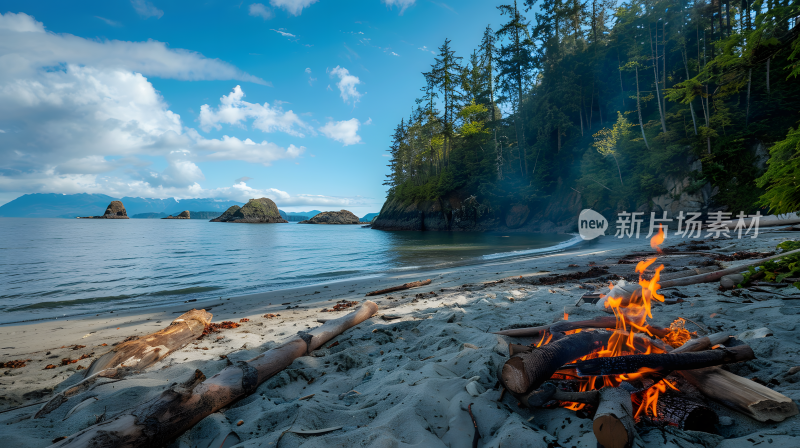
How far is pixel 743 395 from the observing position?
201cm

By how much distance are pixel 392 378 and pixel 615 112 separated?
4366cm

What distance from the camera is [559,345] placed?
8.13 feet

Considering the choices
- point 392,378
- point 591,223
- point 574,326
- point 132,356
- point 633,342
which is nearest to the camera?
point 633,342

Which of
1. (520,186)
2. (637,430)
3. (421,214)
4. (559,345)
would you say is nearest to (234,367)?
(559,345)

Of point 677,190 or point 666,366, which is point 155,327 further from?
point 677,190

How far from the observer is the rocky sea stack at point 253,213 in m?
104

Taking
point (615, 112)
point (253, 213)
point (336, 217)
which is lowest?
point (336, 217)

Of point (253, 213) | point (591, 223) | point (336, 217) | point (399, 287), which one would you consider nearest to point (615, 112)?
point (591, 223)

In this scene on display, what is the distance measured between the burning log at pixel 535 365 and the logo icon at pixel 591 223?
31395 millimetres

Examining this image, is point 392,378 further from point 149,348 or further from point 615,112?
point 615,112

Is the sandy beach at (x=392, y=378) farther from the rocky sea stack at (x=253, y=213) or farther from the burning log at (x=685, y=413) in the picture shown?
the rocky sea stack at (x=253, y=213)

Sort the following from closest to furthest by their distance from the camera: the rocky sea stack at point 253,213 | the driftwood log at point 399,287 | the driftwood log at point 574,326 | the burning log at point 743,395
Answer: the burning log at point 743,395
the driftwood log at point 574,326
the driftwood log at point 399,287
the rocky sea stack at point 253,213

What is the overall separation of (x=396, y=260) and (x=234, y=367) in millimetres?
14369

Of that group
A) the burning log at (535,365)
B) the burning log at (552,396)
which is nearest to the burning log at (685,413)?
the burning log at (552,396)
